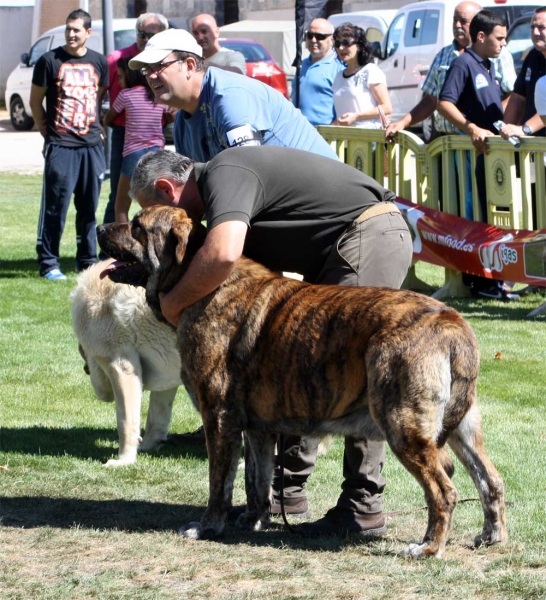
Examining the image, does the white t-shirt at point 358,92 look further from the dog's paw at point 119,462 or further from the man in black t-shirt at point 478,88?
the dog's paw at point 119,462

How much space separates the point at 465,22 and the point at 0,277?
5.39 m

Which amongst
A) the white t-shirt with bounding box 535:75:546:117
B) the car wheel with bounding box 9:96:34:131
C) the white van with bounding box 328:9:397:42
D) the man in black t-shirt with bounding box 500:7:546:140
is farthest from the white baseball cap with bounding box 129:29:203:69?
the car wheel with bounding box 9:96:34:131

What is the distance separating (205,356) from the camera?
13.7ft

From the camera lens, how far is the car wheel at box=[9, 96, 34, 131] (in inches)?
1070

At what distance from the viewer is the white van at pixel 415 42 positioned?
811 inches

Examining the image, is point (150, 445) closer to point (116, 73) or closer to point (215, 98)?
point (215, 98)

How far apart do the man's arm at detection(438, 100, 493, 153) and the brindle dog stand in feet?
16.9

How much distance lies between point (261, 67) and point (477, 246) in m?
14.8

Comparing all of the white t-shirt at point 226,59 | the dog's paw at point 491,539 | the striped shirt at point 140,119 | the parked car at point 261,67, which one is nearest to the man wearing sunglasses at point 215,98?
the dog's paw at point 491,539

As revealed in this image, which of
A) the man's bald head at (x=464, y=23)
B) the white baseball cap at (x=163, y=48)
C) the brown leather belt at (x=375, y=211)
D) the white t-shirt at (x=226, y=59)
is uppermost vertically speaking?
the man's bald head at (x=464, y=23)

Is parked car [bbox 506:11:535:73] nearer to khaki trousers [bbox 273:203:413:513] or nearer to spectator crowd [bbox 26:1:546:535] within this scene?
spectator crowd [bbox 26:1:546:535]

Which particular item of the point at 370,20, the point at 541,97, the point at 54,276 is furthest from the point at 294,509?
the point at 370,20

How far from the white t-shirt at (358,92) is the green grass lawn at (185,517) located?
383 centimetres

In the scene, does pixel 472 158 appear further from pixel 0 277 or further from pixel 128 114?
pixel 0 277
